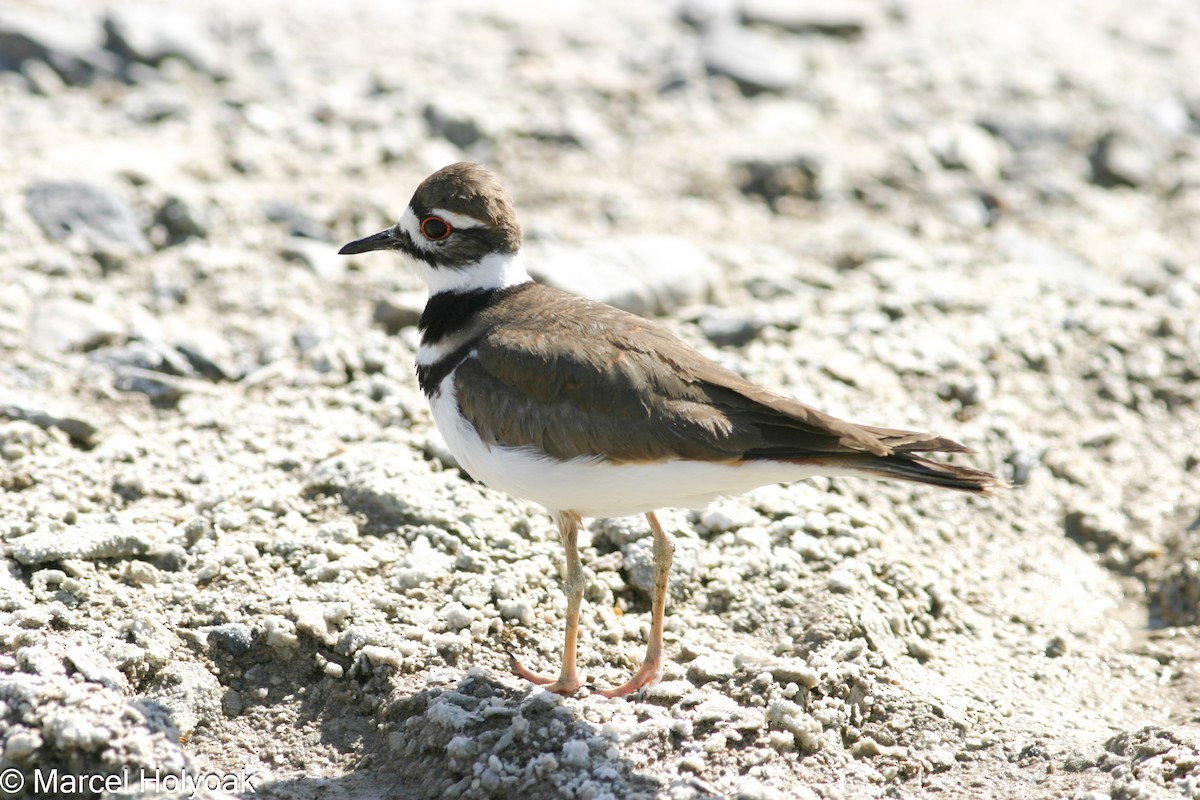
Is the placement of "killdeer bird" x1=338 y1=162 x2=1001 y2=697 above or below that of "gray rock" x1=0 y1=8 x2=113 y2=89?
above

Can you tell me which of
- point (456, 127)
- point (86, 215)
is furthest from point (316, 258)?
point (456, 127)

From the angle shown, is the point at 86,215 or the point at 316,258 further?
the point at 316,258

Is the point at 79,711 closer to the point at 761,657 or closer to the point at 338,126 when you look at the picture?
the point at 761,657

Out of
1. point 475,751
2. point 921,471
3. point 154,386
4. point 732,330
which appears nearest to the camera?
point 475,751

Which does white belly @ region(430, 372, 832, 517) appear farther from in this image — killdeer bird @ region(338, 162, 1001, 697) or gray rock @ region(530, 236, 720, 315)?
gray rock @ region(530, 236, 720, 315)

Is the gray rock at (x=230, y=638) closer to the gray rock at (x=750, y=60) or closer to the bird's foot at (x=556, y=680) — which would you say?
the bird's foot at (x=556, y=680)

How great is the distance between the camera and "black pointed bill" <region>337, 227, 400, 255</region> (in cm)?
533

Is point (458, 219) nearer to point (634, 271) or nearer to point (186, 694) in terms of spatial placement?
point (186, 694)

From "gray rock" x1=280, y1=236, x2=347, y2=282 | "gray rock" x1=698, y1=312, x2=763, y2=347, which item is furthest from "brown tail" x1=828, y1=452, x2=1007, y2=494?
"gray rock" x1=280, y1=236, x2=347, y2=282

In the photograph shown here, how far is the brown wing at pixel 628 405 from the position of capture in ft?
14.5

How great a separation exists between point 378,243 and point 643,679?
218 centimetres

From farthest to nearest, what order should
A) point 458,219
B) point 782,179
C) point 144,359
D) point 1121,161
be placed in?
point 1121,161 → point 782,179 → point 144,359 → point 458,219

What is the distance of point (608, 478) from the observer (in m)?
4.47

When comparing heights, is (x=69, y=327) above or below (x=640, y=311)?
below
